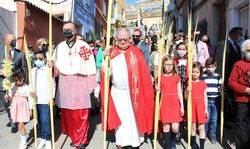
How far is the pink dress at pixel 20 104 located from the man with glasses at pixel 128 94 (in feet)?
5.00

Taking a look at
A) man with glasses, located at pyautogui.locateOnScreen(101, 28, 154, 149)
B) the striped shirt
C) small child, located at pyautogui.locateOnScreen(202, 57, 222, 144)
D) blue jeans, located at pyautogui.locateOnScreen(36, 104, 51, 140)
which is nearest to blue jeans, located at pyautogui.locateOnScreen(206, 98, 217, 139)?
small child, located at pyautogui.locateOnScreen(202, 57, 222, 144)

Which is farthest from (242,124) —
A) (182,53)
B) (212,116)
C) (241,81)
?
(182,53)

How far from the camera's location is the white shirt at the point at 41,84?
19.6 ft

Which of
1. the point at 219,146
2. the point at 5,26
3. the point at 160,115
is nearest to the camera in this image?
the point at 160,115

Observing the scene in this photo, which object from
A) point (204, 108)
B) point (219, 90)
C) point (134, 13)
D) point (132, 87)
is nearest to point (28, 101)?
point (132, 87)

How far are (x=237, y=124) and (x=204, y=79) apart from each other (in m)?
1.22

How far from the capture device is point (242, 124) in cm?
518

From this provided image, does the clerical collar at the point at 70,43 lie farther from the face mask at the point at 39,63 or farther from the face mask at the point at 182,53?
the face mask at the point at 182,53

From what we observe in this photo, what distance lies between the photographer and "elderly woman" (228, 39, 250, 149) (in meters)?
5.10

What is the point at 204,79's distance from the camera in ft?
20.6

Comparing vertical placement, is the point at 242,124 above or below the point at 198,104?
below

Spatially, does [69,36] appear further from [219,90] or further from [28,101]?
[219,90]

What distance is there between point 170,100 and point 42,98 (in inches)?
81.6

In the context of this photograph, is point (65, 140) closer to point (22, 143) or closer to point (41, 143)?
point (41, 143)
